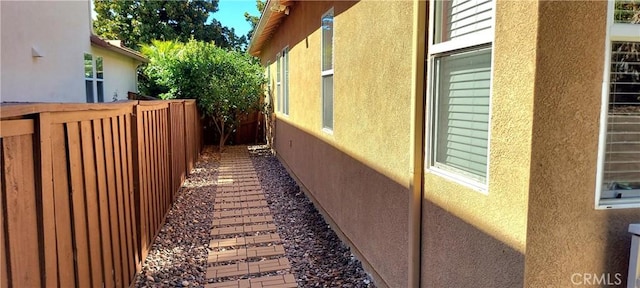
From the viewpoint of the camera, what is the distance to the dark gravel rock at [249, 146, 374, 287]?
12.5ft

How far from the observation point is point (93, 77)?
12.0 metres

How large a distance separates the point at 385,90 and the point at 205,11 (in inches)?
1157

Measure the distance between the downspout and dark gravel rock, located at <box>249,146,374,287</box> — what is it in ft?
3.24

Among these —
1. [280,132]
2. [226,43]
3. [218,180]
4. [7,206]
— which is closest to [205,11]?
[226,43]

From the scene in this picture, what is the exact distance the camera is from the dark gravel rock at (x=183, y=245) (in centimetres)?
375

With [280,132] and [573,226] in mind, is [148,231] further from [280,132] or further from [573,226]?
[280,132]

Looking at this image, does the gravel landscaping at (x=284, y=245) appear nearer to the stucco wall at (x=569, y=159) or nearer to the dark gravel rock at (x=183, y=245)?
the dark gravel rock at (x=183, y=245)

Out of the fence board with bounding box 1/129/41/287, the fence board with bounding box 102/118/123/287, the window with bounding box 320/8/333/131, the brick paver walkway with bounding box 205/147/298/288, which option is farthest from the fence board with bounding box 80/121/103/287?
→ the window with bounding box 320/8/333/131

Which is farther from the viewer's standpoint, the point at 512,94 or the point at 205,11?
the point at 205,11

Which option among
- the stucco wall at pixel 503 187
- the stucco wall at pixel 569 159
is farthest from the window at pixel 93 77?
the stucco wall at pixel 569 159

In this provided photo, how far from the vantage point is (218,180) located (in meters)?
8.22

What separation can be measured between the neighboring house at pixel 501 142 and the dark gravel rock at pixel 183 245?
1786 mm

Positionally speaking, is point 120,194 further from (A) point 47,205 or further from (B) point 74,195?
(A) point 47,205

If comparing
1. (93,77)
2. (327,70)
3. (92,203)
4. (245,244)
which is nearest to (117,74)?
(93,77)
